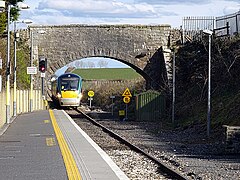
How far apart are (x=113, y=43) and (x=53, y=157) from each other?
44.0 m

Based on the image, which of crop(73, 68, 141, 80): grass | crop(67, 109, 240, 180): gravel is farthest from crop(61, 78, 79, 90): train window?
crop(73, 68, 141, 80): grass

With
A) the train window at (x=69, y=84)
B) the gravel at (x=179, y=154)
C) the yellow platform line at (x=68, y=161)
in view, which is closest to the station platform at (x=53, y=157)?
the yellow platform line at (x=68, y=161)

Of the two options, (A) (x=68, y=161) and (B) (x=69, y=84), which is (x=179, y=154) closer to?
(A) (x=68, y=161)

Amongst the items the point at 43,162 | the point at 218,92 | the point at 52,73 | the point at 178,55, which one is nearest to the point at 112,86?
the point at 52,73

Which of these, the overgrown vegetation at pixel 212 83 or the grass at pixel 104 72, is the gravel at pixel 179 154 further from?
the grass at pixel 104 72

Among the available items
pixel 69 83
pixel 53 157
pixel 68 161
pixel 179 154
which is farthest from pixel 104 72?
pixel 68 161

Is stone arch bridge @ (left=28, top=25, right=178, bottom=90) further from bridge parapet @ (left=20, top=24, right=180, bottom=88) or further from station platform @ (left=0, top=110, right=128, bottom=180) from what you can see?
station platform @ (left=0, top=110, right=128, bottom=180)

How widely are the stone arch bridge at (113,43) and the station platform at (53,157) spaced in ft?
112

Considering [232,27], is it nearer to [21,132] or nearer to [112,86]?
[21,132]

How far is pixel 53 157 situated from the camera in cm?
1728

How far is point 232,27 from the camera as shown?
45562mm

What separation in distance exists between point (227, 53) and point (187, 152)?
64.4 ft

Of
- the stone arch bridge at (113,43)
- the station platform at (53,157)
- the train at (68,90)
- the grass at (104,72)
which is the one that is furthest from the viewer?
the grass at (104,72)

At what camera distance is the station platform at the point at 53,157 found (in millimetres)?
14219
